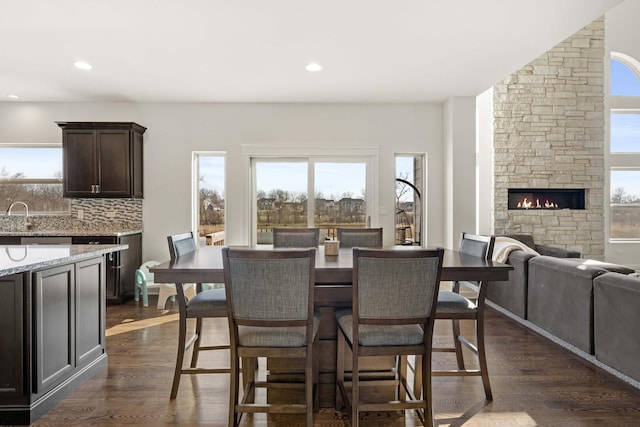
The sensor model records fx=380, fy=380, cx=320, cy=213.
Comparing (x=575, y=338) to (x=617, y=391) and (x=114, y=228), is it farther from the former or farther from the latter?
(x=114, y=228)

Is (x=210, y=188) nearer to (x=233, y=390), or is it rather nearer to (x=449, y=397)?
(x=233, y=390)

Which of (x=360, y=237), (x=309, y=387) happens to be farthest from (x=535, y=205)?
(x=309, y=387)

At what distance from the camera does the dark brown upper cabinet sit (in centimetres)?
465

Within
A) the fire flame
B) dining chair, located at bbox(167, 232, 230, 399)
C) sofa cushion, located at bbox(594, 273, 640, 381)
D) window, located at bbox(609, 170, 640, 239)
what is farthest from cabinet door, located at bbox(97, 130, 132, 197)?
window, located at bbox(609, 170, 640, 239)

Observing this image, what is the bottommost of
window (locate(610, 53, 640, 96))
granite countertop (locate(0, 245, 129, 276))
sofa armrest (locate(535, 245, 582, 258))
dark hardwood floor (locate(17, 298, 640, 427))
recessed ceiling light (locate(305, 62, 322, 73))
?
dark hardwood floor (locate(17, 298, 640, 427))

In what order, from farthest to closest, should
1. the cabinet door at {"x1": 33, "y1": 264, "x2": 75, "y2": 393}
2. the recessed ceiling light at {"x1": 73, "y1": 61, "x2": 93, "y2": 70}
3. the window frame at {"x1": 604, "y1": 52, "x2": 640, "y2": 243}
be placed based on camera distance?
the window frame at {"x1": 604, "y1": 52, "x2": 640, "y2": 243}, the recessed ceiling light at {"x1": 73, "y1": 61, "x2": 93, "y2": 70}, the cabinet door at {"x1": 33, "y1": 264, "x2": 75, "y2": 393}

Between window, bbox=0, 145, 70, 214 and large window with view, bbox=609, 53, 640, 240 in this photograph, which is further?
large window with view, bbox=609, 53, 640, 240

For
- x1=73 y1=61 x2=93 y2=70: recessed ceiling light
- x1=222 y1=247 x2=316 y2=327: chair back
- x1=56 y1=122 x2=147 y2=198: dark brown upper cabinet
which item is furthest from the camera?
x1=56 y1=122 x2=147 y2=198: dark brown upper cabinet

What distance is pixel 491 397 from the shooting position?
2283 mm

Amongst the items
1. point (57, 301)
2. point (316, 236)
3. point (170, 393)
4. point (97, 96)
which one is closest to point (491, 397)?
point (316, 236)

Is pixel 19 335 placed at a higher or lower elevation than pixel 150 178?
lower

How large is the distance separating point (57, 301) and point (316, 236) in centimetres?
181

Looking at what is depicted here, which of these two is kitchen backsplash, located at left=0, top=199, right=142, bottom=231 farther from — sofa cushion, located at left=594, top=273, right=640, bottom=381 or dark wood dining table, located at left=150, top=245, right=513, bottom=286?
sofa cushion, located at left=594, top=273, right=640, bottom=381

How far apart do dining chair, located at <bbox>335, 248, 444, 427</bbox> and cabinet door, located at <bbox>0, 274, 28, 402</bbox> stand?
5.80ft
